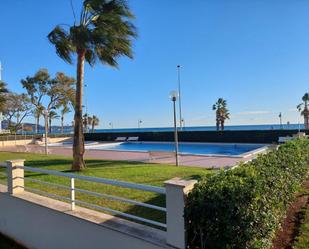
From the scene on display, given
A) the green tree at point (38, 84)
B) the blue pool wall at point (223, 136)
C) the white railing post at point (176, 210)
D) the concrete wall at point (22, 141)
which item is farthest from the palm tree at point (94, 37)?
the green tree at point (38, 84)

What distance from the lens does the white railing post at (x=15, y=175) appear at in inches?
248

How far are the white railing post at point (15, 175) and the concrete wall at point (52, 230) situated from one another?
191 mm

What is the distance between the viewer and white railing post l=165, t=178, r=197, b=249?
131 inches

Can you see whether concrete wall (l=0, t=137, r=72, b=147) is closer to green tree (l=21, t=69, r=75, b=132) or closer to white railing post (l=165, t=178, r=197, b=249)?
green tree (l=21, t=69, r=75, b=132)

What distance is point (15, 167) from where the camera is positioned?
6.30 m

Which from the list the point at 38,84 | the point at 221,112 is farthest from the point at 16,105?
the point at 221,112

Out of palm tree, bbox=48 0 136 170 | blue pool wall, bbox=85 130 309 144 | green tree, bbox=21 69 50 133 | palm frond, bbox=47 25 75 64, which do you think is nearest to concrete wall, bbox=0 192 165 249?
palm tree, bbox=48 0 136 170

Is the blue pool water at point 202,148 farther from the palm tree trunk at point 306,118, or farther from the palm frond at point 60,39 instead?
the palm tree trunk at point 306,118

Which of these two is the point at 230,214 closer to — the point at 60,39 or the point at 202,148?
the point at 60,39

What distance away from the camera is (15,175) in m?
6.42

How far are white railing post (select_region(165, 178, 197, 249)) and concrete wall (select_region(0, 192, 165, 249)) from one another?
34 cm

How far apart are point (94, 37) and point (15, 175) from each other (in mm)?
5637

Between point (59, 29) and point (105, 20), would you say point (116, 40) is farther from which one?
point (59, 29)

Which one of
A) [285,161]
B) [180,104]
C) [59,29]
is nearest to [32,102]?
[180,104]
